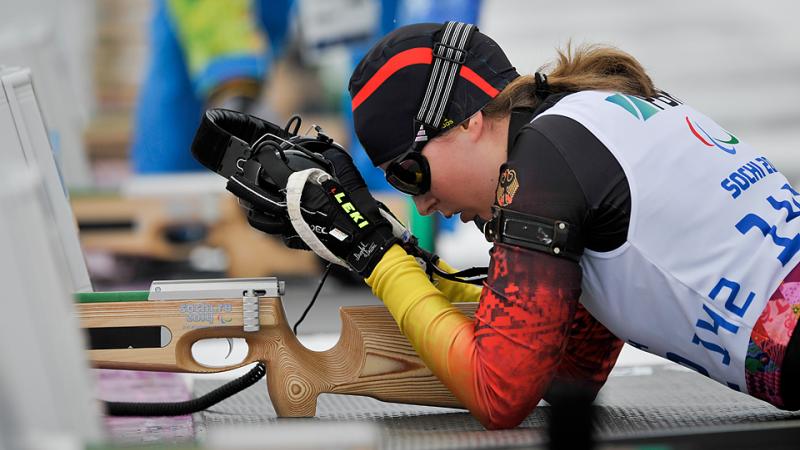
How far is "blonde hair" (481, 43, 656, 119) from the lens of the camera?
191 cm

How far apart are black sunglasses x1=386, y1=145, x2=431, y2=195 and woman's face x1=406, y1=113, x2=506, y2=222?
1 cm

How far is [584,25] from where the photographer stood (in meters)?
8.76

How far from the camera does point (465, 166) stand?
1944 mm

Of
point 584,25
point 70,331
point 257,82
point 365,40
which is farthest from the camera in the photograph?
point 584,25

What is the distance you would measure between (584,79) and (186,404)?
0.88 metres

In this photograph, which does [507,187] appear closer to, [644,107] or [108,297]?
[644,107]

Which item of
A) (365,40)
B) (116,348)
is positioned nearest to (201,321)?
(116,348)

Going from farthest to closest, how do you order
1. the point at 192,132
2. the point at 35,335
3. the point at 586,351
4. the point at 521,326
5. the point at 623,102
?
the point at 192,132 → the point at 586,351 → the point at 623,102 → the point at 521,326 → the point at 35,335

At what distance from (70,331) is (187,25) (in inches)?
149

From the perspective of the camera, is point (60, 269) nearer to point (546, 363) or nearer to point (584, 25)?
point (546, 363)

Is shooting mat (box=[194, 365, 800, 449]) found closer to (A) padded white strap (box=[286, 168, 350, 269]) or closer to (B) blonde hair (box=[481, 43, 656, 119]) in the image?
(A) padded white strap (box=[286, 168, 350, 269])

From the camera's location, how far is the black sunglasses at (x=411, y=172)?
1.95m

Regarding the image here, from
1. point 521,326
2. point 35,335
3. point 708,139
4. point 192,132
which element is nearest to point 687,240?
point 708,139

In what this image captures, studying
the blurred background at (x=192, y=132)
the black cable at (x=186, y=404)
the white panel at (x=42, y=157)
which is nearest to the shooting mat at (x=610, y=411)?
the black cable at (x=186, y=404)
